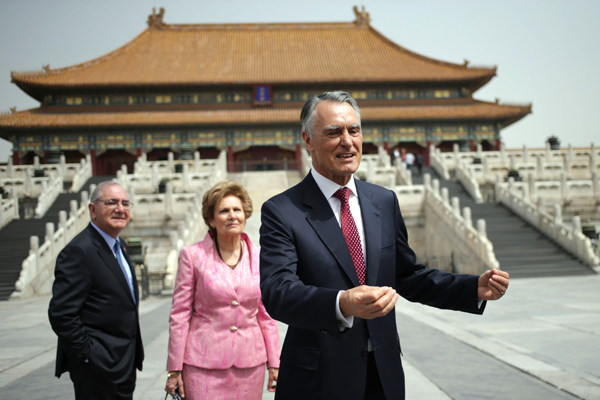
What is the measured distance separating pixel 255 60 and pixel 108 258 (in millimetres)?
36134

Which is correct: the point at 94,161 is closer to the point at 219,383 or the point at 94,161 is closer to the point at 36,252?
the point at 36,252

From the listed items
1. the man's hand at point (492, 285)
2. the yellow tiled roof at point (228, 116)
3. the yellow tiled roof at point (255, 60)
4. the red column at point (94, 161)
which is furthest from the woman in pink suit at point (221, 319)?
the red column at point (94, 161)

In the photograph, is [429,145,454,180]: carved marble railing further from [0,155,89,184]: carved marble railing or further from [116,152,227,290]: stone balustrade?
[0,155,89,184]: carved marble railing

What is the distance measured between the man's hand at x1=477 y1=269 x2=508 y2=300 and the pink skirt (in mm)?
1533

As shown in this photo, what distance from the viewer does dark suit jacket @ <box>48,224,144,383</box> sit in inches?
117

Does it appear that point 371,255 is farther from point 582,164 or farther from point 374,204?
point 582,164

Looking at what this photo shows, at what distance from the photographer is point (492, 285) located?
2217 millimetres

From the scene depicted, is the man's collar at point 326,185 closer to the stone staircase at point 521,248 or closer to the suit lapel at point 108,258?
the suit lapel at point 108,258

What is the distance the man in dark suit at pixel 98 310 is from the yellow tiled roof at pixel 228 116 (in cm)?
2985

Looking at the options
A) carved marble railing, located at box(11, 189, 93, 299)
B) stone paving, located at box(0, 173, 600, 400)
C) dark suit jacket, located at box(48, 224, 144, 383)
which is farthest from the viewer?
carved marble railing, located at box(11, 189, 93, 299)

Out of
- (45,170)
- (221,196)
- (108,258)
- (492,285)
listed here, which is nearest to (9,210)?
(45,170)

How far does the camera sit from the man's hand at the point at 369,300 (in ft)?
5.59

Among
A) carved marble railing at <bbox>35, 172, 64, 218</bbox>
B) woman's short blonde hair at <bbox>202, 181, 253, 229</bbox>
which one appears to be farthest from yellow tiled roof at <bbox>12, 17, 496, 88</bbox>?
woman's short blonde hair at <bbox>202, 181, 253, 229</bbox>

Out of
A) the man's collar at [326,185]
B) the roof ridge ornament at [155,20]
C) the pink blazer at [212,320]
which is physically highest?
the roof ridge ornament at [155,20]
